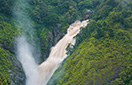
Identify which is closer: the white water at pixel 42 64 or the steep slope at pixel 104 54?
the steep slope at pixel 104 54

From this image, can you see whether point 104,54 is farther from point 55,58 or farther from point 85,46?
point 55,58

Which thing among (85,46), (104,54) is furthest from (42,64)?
(104,54)

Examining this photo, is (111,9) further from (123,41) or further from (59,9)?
(59,9)

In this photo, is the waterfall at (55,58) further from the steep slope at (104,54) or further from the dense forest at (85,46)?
the steep slope at (104,54)

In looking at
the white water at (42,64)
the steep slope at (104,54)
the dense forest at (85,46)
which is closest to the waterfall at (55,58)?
the white water at (42,64)

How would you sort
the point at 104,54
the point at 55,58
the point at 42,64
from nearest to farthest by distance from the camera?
the point at 104,54
the point at 55,58
the point at 42,64
